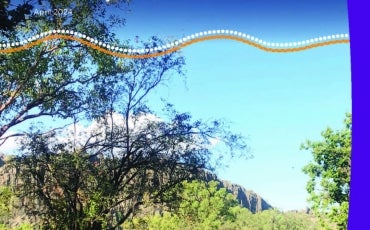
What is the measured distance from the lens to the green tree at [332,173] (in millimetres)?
12922

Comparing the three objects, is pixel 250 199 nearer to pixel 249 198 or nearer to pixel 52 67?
pixel 249 198

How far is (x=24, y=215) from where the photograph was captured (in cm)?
831

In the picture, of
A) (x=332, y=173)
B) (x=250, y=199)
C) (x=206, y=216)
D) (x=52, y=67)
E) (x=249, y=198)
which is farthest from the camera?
(x=250, y=199)

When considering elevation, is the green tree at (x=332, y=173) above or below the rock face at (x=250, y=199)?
below

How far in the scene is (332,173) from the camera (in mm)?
13305

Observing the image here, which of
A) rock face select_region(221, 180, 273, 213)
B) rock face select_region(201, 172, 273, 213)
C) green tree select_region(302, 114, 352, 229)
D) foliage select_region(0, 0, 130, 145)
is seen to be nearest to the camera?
foliage select_region(0, 0, 130, 145)

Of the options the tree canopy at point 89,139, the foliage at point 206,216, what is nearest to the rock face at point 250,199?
the foliage at point 206,216

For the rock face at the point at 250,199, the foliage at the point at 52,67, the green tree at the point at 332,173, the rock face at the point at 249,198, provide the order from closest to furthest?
the foliage at the point at 52,67
the green tree at the point at 332,173
the rock face at the point at 249,198
the rock face at the point at 250,199

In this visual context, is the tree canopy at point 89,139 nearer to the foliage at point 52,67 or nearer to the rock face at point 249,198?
the foliage at point 52,67

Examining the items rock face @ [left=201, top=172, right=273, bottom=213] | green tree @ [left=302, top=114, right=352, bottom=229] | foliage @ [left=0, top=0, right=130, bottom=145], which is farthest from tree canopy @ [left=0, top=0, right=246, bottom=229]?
rock face @ [left=201, top=172, right=273, bottom=213]

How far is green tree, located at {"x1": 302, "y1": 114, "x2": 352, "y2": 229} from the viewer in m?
12.9

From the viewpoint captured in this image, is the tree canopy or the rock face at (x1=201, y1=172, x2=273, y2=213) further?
the rock face at (x1=201, y1=172, x2=273, y2=213)

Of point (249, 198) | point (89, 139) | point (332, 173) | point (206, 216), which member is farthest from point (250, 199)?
point (89, 139)

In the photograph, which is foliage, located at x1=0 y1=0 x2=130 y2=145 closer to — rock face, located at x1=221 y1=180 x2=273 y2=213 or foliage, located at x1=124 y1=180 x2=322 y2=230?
foliage, located at x1=124 y1=180 x2=322 y2=230
